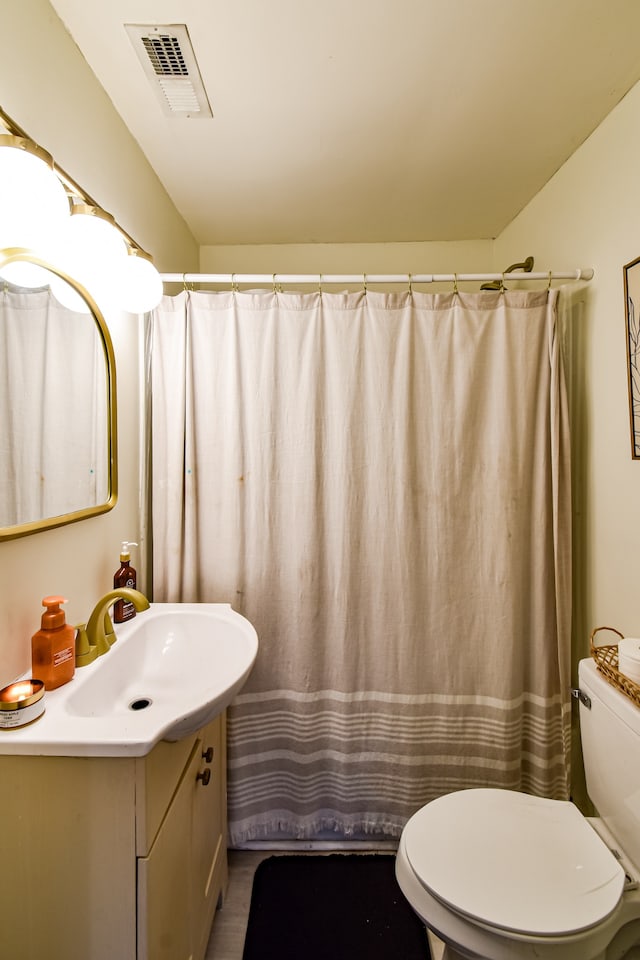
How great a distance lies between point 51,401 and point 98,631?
0.57 m

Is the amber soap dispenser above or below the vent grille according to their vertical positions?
below

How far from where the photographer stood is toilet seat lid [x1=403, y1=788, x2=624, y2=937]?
0.84m

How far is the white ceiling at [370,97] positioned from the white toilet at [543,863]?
5.35 feet

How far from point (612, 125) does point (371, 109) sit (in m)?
0.73

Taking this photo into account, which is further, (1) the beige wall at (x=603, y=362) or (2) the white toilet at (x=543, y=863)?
(1) the beige wall at (x=603, y=362)

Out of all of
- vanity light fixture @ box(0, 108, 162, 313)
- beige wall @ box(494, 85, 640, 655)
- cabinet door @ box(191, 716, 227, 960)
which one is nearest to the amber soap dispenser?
cabinet door @ box(191, 716, 227, 960)

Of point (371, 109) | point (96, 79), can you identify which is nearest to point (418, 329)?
point (371, 109)

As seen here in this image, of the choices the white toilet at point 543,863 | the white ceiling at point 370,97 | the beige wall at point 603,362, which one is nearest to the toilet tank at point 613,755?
the white toilet at point 543,863

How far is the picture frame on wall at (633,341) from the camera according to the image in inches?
46.7

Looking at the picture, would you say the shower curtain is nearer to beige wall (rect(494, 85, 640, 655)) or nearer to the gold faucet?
beige wall (rect(494, 85, 640, 655))

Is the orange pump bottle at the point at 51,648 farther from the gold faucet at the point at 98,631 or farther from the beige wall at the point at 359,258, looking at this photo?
the beige wall at the point at 359,258

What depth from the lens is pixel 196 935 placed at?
1005 mm

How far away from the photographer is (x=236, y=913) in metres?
1.29

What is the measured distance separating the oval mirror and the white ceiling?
68 cm
